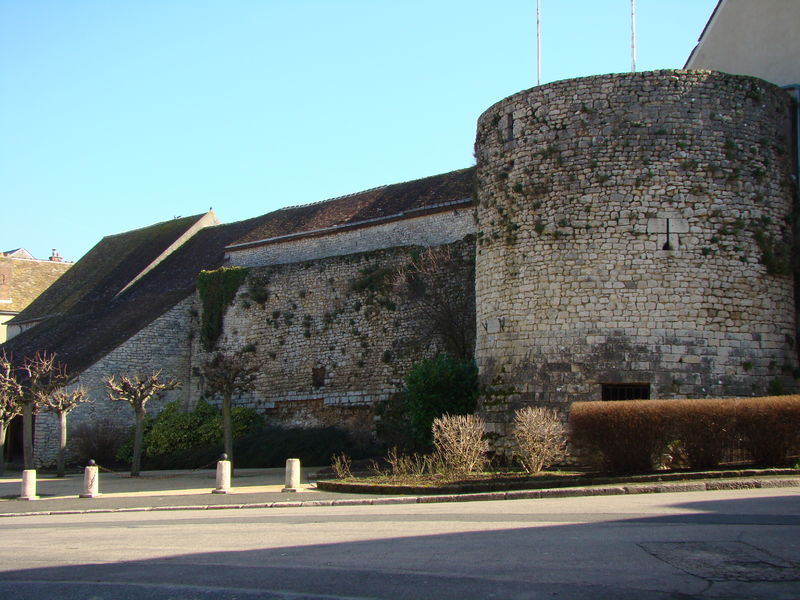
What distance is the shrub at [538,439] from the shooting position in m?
15.1

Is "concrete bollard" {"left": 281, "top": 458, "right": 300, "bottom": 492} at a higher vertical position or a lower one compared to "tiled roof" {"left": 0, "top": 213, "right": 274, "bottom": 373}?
lower

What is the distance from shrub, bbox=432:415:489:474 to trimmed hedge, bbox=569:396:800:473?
2.30m

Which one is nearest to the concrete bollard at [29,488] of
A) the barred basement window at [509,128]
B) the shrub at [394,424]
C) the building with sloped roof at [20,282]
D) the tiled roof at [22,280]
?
the shrub at [394,424]

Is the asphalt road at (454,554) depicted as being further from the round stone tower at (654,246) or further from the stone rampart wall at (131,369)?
the stone rampart wall at (131,369)

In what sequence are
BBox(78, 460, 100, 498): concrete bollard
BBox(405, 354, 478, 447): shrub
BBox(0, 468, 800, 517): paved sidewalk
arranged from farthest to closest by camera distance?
BBox(405, 354, 478, 447): shrub
BBox(78, 460, 100, 498): concrete bollard
BBox(0, 468, 800, 517): paved sidewalk

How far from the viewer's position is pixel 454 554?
8547 millimetres

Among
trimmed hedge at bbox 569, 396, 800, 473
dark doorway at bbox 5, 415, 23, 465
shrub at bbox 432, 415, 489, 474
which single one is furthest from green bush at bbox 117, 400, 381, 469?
trimmed hedge at bbox 569, 396, 800, 473

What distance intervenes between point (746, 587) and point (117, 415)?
24.7 meters

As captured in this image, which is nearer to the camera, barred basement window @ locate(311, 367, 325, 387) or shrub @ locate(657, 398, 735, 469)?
shrub @ locate(657, 398, 735, 469)

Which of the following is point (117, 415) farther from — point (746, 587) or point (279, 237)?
point (746, 587)

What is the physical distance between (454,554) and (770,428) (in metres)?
7.02

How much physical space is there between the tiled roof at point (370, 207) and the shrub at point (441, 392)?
25.2 feet

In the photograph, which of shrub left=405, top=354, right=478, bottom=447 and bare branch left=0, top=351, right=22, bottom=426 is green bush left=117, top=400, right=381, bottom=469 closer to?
bare branch left=0, top=351, right=22, bottom=426

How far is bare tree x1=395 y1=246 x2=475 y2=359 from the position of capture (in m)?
22.8
